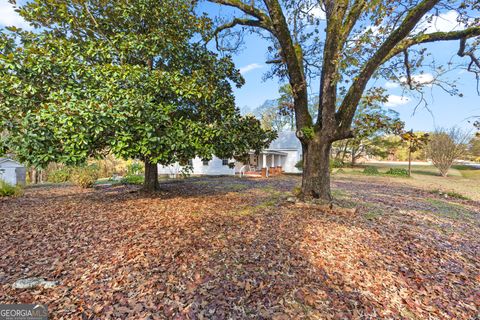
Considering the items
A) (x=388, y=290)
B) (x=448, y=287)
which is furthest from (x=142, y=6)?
(x=448, y=287)

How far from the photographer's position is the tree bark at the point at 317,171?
5.49 m

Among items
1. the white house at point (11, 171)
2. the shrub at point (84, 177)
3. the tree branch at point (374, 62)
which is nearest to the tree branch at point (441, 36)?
the tree branch at point (374, 62)

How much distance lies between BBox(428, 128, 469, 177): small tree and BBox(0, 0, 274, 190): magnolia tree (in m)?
26.1

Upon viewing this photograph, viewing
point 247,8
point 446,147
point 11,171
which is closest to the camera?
point 247,8

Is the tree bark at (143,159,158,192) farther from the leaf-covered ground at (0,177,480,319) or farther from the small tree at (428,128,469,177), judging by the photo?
the small tree at (428,128,469,177)

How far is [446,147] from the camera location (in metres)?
23.3

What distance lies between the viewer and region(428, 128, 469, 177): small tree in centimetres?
2272

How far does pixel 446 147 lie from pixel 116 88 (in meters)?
30.5

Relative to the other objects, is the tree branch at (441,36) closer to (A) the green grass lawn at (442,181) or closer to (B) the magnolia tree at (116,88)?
(B) the magnolia tree at (116,88)

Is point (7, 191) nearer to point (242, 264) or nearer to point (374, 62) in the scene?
point (242, 264)

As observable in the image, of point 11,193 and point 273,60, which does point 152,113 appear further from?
point 11,193

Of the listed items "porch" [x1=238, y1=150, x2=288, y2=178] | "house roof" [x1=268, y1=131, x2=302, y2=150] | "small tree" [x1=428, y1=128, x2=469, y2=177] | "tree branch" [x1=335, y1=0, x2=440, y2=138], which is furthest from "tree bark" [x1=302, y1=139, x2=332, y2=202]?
"small tree" [x1=428, y1=128, x2=469, y2=177]

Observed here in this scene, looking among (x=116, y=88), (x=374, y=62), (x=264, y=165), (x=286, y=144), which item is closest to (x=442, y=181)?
(x=286, y=144)

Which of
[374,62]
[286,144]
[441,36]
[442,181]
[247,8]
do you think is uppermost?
[247,8]
